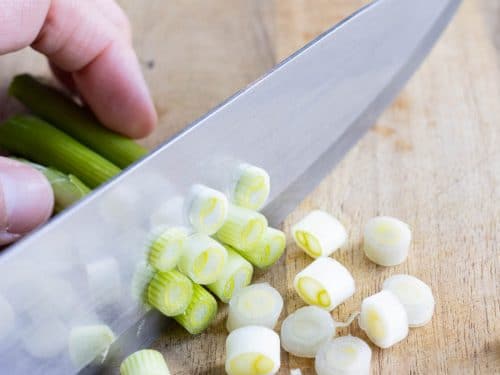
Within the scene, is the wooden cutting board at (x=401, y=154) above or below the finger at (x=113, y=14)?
below

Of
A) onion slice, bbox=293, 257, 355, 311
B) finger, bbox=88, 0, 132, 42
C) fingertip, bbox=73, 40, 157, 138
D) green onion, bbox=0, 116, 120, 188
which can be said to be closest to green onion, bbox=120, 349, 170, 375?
onion slice, bbox=293, 257, 355, 311

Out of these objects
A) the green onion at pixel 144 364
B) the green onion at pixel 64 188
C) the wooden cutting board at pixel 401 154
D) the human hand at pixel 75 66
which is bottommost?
the wooden cutting board at pixel 401 154

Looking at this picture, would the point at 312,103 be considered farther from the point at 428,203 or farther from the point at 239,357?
the point at 239,357

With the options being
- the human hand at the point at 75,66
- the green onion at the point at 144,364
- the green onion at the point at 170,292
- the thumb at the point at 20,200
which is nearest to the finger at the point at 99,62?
the human hand at the point at 75,66

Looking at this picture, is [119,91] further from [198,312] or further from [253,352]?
[253,352]

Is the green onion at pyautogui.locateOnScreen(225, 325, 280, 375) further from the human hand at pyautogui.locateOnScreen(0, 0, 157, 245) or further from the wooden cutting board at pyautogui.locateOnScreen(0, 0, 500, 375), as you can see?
the human hand at pyautogui.locateOnScreen(0, 0, 157, 245)

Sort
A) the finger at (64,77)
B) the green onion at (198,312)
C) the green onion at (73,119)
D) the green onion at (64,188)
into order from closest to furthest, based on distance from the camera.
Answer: the green onion at (198,312) → the green onion at (64,188) → the green onion at (73,119) → the finger at (64,77)

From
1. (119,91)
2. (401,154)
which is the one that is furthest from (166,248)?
(401,154)

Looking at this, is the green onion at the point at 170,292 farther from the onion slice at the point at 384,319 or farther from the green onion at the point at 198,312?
the onion slice at the point at 384,319
